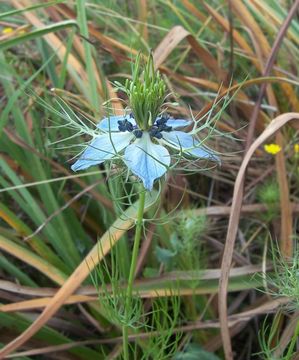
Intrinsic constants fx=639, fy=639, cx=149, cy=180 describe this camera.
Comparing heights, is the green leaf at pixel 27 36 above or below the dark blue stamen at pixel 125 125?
above

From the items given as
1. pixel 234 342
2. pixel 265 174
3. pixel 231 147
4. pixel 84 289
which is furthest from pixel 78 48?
pixel 234 342

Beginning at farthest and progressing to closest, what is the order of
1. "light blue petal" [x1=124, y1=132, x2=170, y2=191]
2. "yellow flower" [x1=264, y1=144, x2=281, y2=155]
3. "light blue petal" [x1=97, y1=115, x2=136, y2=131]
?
1. "yellow flower" [x1=264, y1=144, x2=281, y2=155]
2. "light blue petal" [x1=97, y1=115, x2=136, y2=131]
3. "light blue petal" [x1=124, y1=132, x2=170, y2=191]

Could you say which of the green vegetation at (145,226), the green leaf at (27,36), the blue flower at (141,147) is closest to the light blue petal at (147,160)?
the blue flower at (141,147)

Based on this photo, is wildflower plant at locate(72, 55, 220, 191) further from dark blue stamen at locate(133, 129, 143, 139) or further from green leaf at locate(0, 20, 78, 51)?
green leaf at locate(0, 20, 78, 51)

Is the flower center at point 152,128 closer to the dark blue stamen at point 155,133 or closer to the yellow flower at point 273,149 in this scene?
the dark blue stamen at point 155,133

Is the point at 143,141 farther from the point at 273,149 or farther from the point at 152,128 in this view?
the point at 273,149

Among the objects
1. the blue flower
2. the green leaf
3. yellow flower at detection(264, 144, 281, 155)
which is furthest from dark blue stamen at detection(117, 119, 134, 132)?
yellow flower at detection(264, 144, 281, 155)

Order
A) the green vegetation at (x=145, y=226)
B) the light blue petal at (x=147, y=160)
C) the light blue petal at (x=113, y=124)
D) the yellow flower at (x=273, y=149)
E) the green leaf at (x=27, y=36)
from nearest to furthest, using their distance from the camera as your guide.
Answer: the light blue petal at (x=147, y=160), the light blue petal at (x=113, y=124), the green vegetation at (x=145, y=226), the green leaf at (x=27, y=36), the yellow flower at (x=273, y=149)

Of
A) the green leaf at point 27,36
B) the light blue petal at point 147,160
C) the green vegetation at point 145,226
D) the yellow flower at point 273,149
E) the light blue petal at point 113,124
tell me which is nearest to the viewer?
the light blue petal at point 147,160
